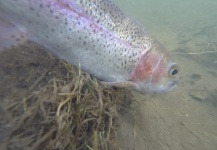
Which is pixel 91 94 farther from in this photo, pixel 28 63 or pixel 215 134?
pixel 215 134

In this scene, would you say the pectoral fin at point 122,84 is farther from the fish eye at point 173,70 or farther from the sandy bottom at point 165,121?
the fish eye at point 173,70

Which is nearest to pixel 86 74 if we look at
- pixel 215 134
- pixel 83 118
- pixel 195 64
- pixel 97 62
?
pixel 97 62

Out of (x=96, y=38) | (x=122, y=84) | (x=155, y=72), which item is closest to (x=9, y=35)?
(x=96, y=38)

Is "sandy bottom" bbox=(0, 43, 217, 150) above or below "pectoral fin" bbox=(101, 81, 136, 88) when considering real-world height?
below

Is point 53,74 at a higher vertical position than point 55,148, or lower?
higher

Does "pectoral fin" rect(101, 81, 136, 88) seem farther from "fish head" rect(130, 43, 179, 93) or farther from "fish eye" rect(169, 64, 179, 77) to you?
"fish eye" rect(169, 64, 179, 77)

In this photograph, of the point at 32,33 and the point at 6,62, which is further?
the point at 6,62

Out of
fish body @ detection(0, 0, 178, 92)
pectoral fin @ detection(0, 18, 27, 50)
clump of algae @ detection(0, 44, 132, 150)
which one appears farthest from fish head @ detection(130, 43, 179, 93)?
pectoral fin @ detection(0, 18, 27, 50)
